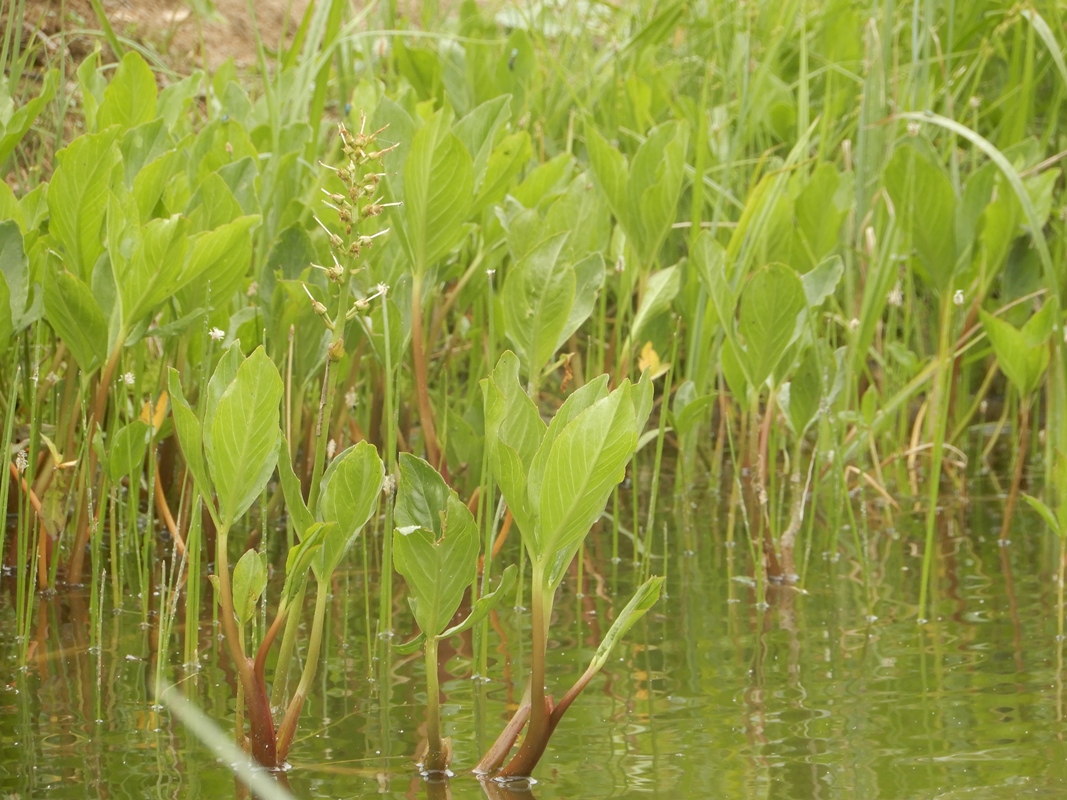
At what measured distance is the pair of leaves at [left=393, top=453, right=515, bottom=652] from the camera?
3.25 ft

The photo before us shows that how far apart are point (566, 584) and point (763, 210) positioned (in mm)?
725

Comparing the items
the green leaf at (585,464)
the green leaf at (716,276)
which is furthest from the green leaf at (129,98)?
the green leaf at (585,464)

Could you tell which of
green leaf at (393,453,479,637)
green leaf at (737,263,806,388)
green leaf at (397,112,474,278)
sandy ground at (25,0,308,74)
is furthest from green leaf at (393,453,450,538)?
sandy ground at (25,0,308,74)

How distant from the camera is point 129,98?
6.23 feet

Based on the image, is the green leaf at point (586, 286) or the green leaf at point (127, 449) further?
the green leaf at point (586, 286)

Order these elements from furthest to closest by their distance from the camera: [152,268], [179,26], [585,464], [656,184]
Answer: [179,26] < [656,184] < [152,268] < [585,464]

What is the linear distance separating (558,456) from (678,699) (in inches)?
16.6

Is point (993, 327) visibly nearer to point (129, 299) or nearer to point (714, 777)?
point (714, 777)

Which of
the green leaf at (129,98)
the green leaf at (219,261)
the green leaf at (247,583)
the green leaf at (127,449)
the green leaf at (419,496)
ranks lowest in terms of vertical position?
the green leaf at (247,583)

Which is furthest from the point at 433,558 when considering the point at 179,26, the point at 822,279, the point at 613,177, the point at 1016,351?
the point at 179,26

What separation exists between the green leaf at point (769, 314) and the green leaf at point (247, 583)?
32.8 inches

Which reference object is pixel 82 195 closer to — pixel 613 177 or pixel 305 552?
pixel 305 552

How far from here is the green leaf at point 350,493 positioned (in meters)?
1.02

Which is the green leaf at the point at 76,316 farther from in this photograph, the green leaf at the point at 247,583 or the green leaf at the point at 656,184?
the green leaf at the point at 656,184
